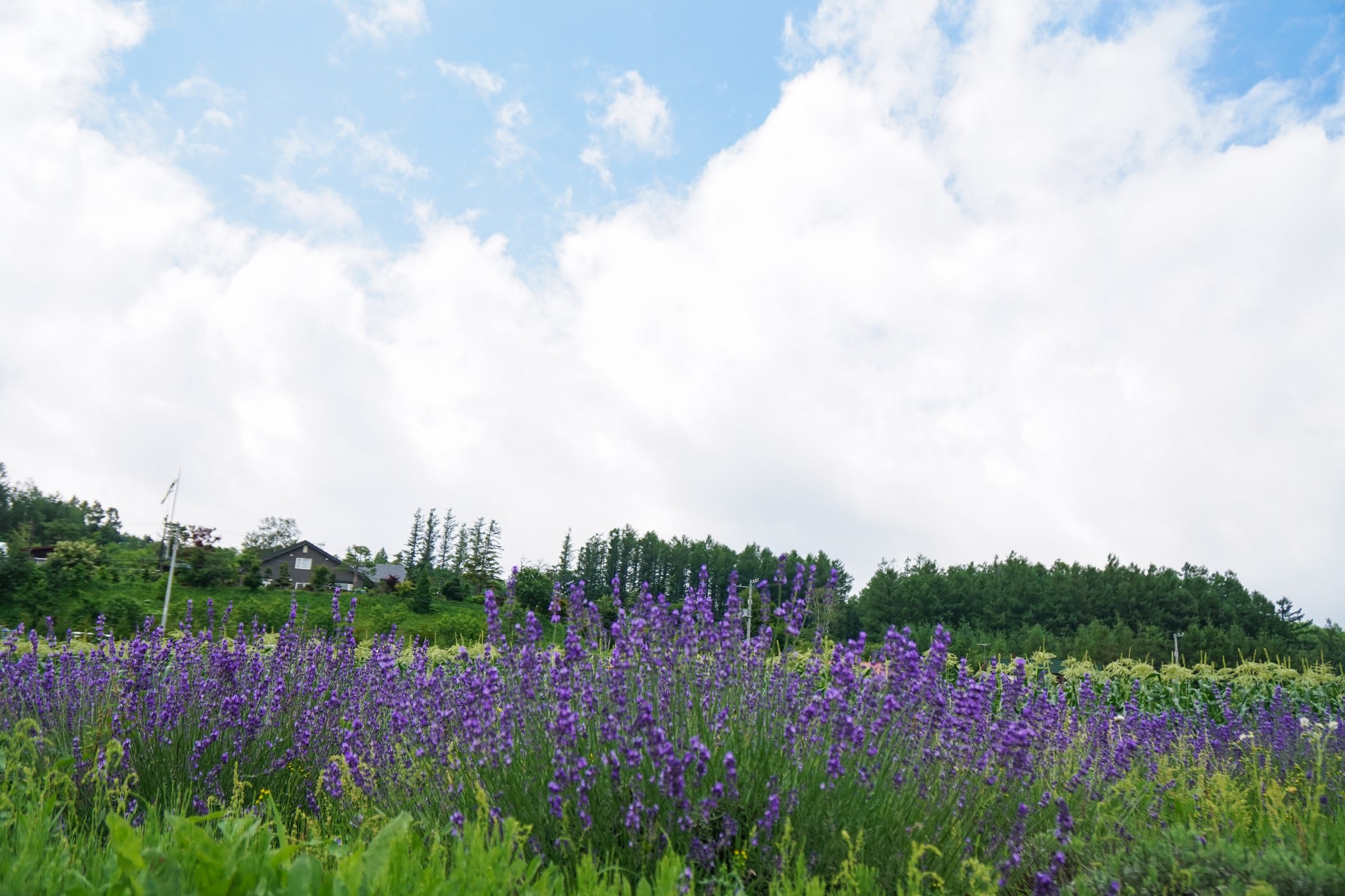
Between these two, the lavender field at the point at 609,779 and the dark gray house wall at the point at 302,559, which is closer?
the lavender field at the point at 609,779

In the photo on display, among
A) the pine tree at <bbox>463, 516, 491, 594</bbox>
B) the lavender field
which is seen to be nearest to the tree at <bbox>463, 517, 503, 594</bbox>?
the pine tree at <bbox>463, 516, 491, 594</bbox>

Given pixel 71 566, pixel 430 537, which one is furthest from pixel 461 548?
pixel 71 566

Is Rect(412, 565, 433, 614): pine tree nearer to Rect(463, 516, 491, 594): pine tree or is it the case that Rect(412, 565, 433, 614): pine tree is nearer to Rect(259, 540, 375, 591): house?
Rect(463, 516, 491, 594): pine tree

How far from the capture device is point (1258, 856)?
256cm

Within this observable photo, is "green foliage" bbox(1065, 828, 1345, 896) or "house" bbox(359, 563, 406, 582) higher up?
"house" bbox(359, 563, 406, 582)

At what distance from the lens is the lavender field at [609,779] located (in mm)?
2223

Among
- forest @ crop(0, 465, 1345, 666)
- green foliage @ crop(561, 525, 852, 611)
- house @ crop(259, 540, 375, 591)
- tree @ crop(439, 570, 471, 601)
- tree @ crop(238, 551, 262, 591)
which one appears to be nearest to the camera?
forest @ crop(0, 465, 1345, 666)

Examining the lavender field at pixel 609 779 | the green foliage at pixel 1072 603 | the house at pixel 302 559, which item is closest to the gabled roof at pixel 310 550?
the house at pixel 302 559

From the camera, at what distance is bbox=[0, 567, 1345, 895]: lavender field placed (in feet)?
7.29

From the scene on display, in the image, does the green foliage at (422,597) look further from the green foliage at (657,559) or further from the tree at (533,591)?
the green foliage at (657,559)

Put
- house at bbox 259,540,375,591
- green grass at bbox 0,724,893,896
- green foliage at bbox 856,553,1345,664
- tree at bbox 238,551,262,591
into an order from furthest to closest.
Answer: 1. house at bbox 259,540,375,591
2. green foliage at bbox 856,553,1345,664
3. tree at bbox 238,551,262,591
4. green grass at bbox 0,724,893,896

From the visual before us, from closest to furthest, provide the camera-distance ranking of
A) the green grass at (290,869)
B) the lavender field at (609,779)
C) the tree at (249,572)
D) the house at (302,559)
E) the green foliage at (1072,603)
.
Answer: the green grass at (290,869) → the lavender field at (609,779) → the tree at (249,572) → the green foliage at (1072,603) → the house at (302,559)

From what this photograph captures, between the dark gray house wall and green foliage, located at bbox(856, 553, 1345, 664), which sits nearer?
green foliage, located at bbox(856, 553, 1345, 664)

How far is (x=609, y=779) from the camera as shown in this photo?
9.27 ft
